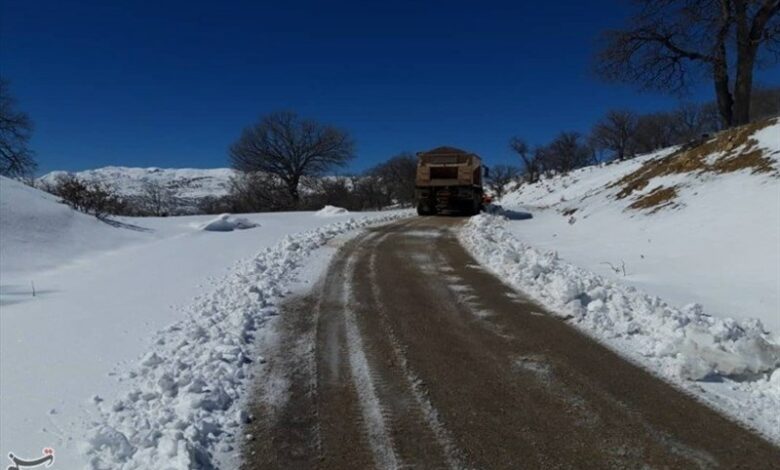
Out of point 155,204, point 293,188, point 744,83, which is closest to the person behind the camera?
point 744,83

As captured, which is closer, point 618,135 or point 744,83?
point 744,83

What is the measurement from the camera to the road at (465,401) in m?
3.43

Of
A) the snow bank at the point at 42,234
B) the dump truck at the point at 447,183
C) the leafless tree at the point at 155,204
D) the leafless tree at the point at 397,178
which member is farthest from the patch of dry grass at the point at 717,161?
the leafless tree at the point at 397,178

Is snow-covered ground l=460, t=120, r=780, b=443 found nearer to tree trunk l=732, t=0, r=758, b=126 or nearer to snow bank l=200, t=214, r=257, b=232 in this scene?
tree trunk l=732, t=0, r=758, b=126

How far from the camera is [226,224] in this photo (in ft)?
55.4

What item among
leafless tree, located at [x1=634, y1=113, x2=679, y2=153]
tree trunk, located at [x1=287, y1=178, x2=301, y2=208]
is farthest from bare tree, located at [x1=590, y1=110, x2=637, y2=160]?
tree trunk, located at [x1=287, y1=178, x2=301, y2=208]

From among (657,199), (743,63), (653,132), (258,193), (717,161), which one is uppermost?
(653,132)

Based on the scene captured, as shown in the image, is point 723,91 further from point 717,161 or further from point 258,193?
point 258,193

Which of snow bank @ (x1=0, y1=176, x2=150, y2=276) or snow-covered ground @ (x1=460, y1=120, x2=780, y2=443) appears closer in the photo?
snow-covered ground @ (x1=460, y1=120, x2=780, y2=443)

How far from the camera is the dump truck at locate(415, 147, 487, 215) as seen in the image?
24.6 meters

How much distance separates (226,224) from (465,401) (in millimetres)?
14077

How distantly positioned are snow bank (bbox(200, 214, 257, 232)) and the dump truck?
388 inches

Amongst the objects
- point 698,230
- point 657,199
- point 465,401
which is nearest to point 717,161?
point 657,199

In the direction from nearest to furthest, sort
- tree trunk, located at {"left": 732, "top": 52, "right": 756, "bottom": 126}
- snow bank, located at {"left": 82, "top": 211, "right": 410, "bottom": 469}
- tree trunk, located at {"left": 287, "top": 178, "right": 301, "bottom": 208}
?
snow bank, located at {"left": 82, "top": 211, "right": 410, "bottom": 469}, tree trunk, located at {"left": 732, "top": 52, "right": 756, "bottom": 126}, tree trunk, located at {"left": 287, "top": 178, "right": 301, "bottom": 208}
